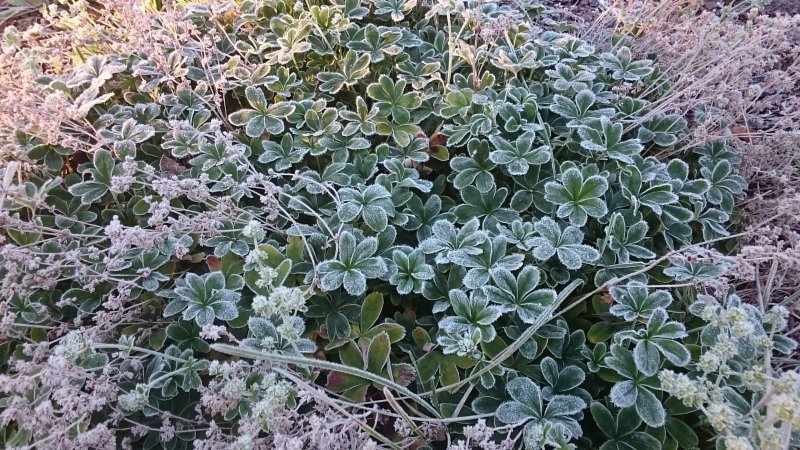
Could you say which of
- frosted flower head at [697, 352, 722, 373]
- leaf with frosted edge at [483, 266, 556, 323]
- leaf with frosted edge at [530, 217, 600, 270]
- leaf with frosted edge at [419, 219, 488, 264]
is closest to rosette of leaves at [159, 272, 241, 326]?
leaf with frosted edge at [419, 219, 488, 264]

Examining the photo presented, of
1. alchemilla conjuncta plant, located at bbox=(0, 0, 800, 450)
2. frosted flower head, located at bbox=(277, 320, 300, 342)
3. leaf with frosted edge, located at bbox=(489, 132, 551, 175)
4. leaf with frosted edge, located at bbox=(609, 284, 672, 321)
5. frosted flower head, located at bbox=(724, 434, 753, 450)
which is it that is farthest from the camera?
leaf with frosted edge, located at bbox=(489, 132, 551, 175)

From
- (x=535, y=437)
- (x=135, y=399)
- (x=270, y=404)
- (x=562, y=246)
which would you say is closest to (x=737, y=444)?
(x=535, y=437)

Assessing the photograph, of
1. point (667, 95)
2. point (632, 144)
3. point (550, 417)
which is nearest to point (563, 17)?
point (667, 95)

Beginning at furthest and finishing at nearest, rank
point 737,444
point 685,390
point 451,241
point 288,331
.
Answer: point 451,241 → point 288,331 → point 685,390 → point 737,444

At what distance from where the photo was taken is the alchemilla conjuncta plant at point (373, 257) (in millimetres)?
1210

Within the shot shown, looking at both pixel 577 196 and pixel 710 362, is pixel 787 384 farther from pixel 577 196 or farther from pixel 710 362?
pixel 577 196

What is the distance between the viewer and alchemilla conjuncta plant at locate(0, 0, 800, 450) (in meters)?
1.21

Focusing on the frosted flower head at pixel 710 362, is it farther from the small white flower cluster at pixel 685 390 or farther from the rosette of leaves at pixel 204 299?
the rosette of leaves at pixel 204 299

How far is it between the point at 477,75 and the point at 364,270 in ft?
3.06

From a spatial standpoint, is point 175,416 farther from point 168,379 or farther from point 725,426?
point 725,426

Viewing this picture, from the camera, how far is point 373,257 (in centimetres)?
147

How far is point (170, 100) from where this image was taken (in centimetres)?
189

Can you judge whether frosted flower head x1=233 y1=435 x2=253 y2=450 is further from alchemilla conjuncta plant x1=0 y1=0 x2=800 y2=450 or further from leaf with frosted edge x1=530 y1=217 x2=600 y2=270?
leaf with frosted edge x1=530 y1=217 x2=600 y2=270

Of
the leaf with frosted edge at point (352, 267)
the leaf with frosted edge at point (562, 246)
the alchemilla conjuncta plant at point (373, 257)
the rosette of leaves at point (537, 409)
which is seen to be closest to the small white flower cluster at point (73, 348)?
the alchemilla conjuncta plant at point (373, 257)
